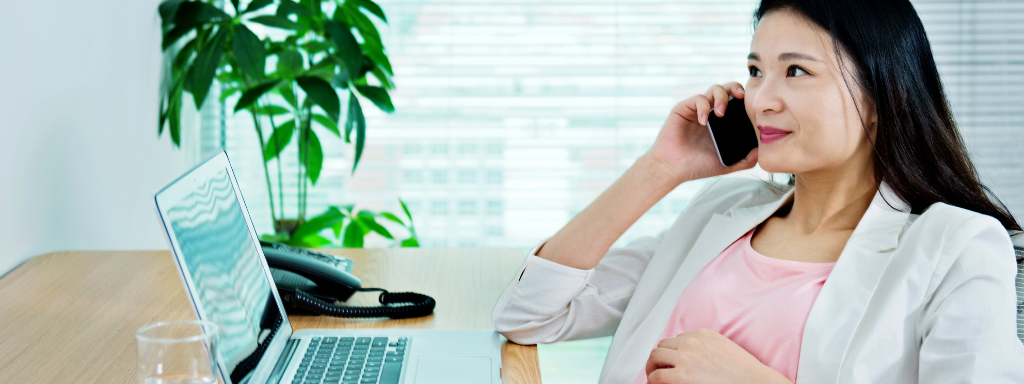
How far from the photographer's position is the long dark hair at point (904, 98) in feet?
3.21

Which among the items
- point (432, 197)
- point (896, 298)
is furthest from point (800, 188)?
point (432, 197)

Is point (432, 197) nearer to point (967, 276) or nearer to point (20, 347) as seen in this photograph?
point (20, 347)

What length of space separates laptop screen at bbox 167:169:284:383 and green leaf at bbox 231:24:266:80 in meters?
1.14

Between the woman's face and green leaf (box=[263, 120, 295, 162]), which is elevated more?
the woman's face

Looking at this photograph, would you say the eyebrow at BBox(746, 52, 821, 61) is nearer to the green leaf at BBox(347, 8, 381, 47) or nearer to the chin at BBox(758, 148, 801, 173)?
the chin at BBox(758, 148, 801, 173)

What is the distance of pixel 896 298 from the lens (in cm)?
88

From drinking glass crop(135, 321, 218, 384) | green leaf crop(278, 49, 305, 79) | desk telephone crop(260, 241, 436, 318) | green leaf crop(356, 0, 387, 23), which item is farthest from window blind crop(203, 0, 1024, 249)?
drinking glass crop(135, 321, 218, 384)

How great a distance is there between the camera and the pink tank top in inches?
39.0

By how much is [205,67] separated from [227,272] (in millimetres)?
1358

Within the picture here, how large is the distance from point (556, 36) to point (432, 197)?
759 millimetres

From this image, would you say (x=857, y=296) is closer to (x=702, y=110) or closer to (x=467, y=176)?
(x=702, y=110)

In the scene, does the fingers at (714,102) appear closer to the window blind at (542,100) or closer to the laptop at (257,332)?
the laptop at (257,332)

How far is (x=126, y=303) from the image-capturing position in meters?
1.15

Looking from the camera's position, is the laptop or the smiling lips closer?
the laptop
